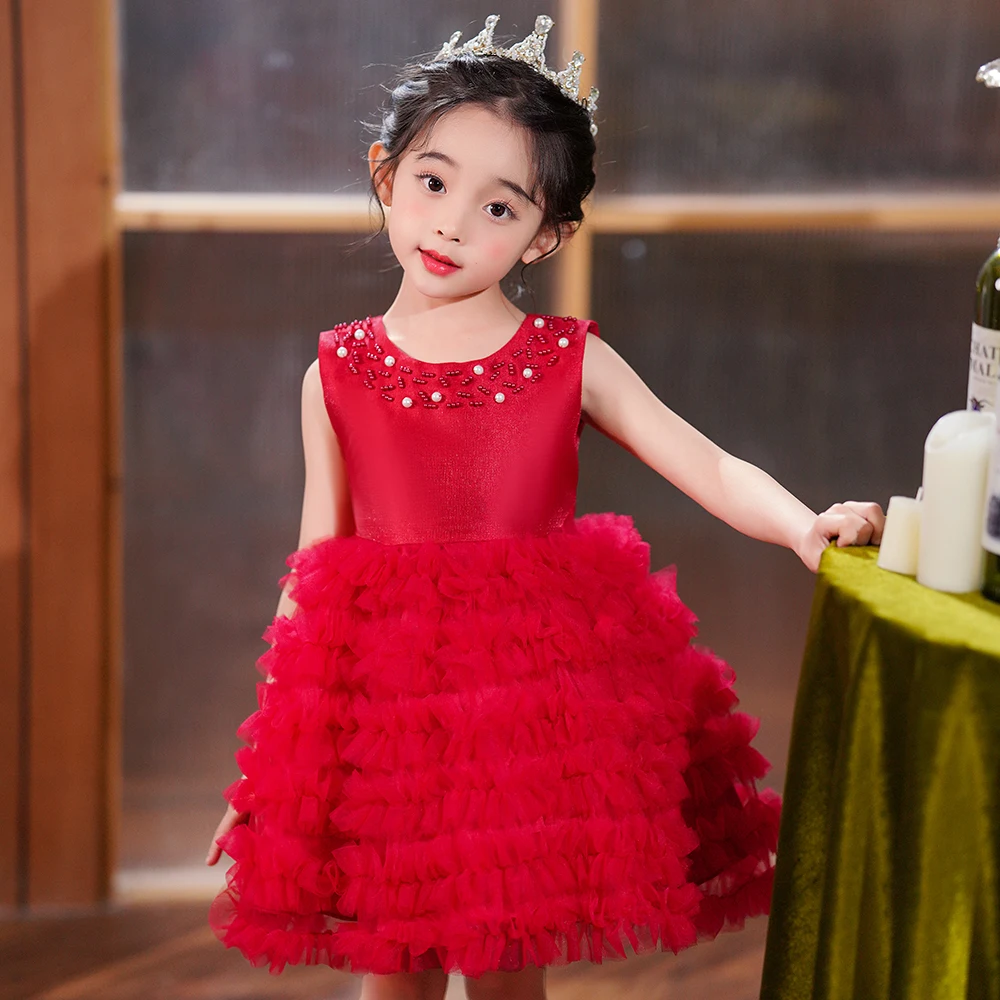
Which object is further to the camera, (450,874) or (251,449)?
(251,449)

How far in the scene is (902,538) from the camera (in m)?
0.93

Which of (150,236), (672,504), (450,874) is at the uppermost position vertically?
(150,236)

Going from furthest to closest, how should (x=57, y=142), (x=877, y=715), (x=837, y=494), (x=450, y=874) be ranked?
(x=837, y=494), (x=57, y=142), (x=450, y=874), (x=877, y=715)

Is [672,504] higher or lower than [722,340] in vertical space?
lower

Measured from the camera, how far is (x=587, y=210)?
180 cm

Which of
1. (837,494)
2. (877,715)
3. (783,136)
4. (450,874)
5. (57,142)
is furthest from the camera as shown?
(837,494)

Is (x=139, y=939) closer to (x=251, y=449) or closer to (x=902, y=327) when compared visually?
(x=251, y=449)

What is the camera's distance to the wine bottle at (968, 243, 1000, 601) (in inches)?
33.1

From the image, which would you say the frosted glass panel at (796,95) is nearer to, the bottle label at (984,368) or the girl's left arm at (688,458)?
the girl's left arm at (688,458)

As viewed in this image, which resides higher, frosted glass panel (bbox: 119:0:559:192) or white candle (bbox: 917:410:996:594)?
frosted glass panel (bbox: 119:0:559:192)

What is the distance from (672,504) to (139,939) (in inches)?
39.6

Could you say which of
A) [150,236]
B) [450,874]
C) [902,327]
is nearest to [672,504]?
[902,327]

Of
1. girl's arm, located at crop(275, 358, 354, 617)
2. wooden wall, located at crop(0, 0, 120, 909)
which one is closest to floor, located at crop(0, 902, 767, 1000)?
wooden wall, located at crop(0, 0, 120, 909)

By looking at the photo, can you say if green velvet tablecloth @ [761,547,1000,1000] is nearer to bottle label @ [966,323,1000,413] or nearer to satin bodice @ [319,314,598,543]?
bottle label @ [966,323,1000,413]
